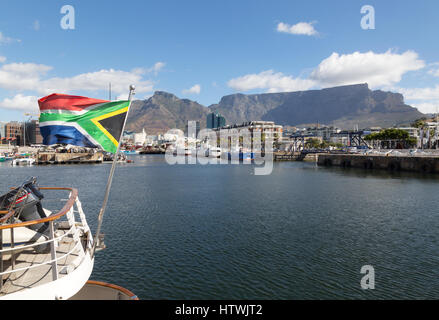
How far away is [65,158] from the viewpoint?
12438 centimetres

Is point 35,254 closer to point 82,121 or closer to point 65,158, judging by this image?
point 82,121

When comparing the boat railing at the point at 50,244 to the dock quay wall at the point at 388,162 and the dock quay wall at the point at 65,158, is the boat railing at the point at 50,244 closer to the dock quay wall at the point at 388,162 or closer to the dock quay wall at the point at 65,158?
the dock quay wall at the point at 388,162

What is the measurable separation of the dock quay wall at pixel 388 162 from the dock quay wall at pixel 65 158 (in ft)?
329

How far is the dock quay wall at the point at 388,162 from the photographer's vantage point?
80.7 metres

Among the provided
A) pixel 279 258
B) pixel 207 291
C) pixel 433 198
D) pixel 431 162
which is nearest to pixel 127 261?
pixel 207 291

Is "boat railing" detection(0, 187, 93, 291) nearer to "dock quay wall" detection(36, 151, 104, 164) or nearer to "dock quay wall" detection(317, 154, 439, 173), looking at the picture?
"dock quay wall" detection(317, 154, 439, 173)

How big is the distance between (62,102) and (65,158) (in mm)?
130301

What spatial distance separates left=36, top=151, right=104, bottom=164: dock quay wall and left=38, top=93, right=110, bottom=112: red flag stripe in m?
127

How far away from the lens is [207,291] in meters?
15.5

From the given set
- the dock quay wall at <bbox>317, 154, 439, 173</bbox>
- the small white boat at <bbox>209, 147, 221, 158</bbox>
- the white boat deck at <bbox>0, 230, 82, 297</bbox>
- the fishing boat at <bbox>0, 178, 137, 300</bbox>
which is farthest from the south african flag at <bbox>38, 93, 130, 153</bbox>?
the small white boat at <bbox>209, 147, 221, 158</bbox>

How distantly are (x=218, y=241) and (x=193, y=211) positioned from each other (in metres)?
11.1
